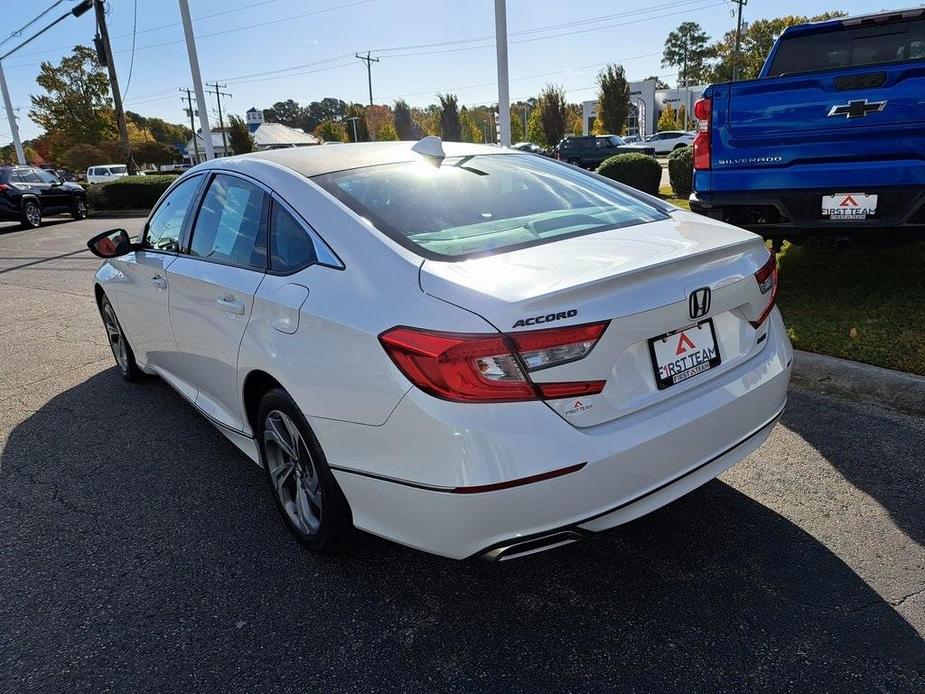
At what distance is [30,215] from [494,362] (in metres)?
22.0

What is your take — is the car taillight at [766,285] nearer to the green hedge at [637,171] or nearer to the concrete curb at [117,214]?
the green hedge at [637,171]

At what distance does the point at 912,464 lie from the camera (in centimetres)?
313

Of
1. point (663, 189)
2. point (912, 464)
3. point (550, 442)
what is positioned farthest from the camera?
point (663, 189)

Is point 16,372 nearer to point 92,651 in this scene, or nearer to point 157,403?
point 157,403

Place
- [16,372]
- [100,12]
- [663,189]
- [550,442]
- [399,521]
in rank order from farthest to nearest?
[100,12]
[663,189]
[16,372]
[399,521]
[550,442]

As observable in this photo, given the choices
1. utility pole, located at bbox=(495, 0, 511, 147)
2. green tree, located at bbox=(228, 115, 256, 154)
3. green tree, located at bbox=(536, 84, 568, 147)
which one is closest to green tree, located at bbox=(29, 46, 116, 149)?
green tree, located at bbox=(228, 115, 256, 154)

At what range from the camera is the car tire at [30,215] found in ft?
62.6

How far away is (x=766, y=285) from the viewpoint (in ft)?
8.38

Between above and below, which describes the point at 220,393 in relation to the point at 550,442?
below

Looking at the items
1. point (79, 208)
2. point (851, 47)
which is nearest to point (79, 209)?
point (79, 208)

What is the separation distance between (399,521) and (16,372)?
489 cm

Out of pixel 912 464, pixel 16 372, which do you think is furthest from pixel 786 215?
pixel 16 372

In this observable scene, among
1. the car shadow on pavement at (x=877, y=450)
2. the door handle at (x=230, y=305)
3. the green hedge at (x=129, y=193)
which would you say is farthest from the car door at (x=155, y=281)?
the green hedge at (x=129, y=193)

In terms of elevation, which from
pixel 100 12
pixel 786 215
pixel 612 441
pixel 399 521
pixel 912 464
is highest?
pixel 100 12
